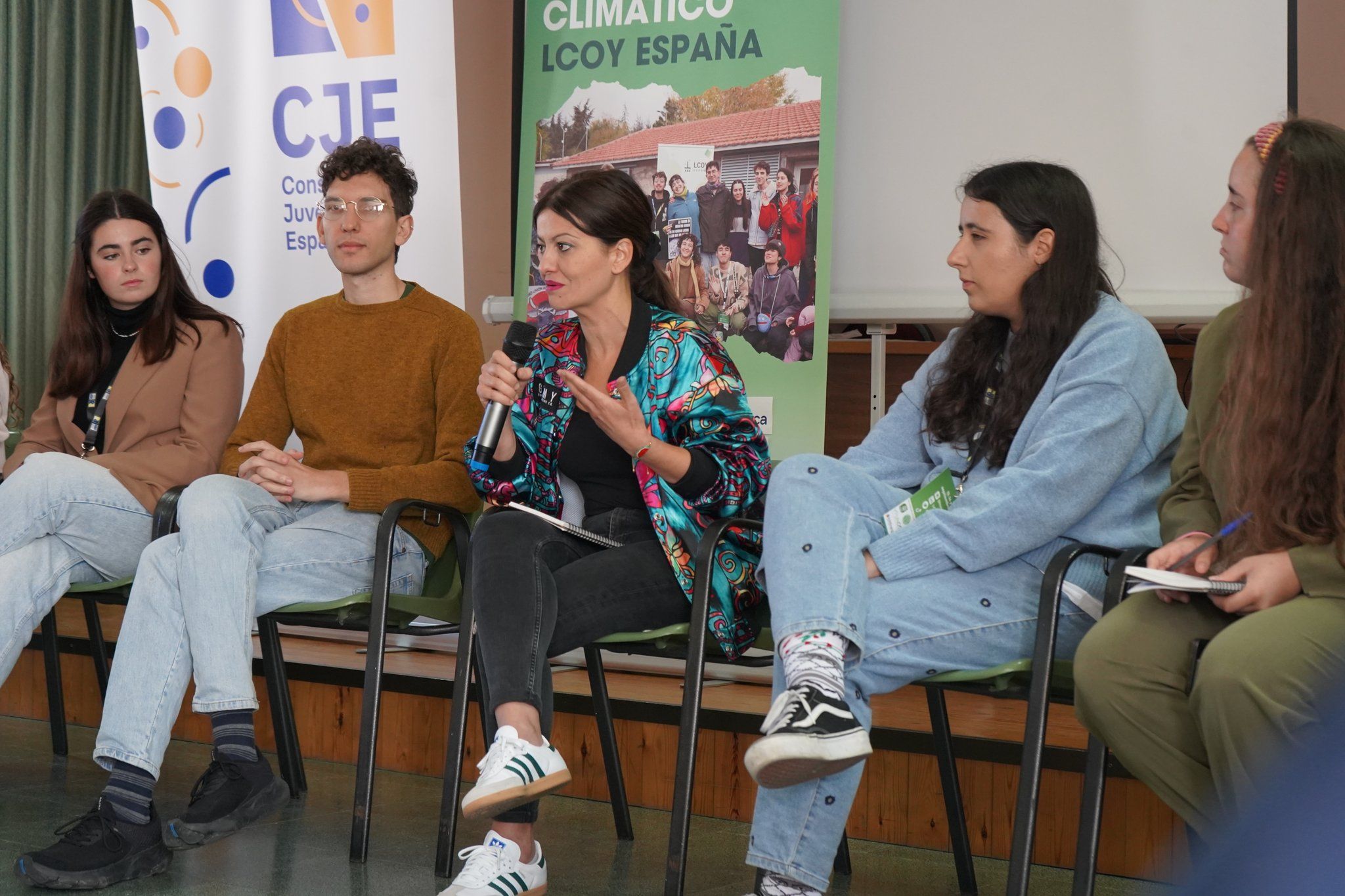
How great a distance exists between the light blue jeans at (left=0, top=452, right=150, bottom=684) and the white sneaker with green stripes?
105cm

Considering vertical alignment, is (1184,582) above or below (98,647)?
above

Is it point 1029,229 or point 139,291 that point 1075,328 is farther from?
point 139,291

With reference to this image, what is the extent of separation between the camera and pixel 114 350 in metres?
2.91

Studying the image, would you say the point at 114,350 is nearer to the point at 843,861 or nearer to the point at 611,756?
the point at 611,756

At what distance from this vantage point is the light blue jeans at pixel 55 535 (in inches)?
95.3

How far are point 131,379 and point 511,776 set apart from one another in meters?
1.47

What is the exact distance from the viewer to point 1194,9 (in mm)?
3078

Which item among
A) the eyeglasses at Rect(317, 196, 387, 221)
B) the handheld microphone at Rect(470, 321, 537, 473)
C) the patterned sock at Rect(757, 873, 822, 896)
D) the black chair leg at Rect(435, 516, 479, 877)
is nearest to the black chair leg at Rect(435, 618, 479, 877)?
the black chair leg at Rect(435, 516, 479, 877)

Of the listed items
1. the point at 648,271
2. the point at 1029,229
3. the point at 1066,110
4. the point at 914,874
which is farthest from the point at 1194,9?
the point at 914,874

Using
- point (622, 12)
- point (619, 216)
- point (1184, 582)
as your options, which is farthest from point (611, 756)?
point (622, 12)

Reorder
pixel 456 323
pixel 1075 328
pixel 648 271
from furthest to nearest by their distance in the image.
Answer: pixel 456 323 → pixel 648 271 → pixel 1075 328

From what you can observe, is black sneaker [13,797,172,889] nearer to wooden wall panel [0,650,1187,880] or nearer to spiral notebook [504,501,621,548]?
spiral notebook [504,501,621,548]

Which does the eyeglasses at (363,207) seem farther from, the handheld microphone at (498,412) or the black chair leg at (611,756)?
the black chair leg at (611,756)

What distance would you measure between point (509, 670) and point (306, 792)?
108cm
